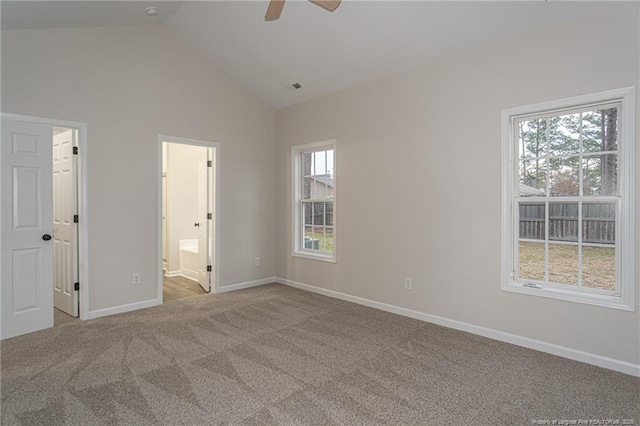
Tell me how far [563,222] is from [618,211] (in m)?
0.39

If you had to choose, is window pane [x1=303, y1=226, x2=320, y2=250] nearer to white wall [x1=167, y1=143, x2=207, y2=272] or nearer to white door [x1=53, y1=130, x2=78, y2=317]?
white wall [x1=167, y1=143, x2=207, y2=272]

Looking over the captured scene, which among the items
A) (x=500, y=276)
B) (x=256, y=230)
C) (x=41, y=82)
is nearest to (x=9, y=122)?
(x=41, y=82)

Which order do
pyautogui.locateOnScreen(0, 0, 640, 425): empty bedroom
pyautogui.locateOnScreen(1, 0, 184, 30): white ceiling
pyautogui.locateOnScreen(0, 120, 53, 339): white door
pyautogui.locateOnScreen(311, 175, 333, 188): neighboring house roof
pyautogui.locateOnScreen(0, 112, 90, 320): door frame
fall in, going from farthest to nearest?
1. pyautogui.locateOnScreen(311, 175, 333, 188): neighboring house roof
2. pyautogui.locateOnScreen(0, 112, 90, 320): door frame
3. pyautogui.locateOnScreen(0, 120, 53, 339): white door
4. pyautogui.locateOnScreen(1, 0, 184, 30): white ceiling
5. pyautogui.locateOnScreen(0, 0, 640, 425): empty bedroom

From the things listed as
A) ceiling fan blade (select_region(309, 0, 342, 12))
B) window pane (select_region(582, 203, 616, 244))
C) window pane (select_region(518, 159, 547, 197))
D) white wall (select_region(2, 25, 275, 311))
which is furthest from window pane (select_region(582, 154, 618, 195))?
white wall (select_region(2, 25, 275, 311))

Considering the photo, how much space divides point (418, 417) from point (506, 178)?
7.49ft

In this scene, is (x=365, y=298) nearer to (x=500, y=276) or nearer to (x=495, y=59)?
(x=500, y=276)

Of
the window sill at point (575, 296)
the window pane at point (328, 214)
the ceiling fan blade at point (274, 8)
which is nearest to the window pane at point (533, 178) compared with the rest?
the window sill at point (575, 296)

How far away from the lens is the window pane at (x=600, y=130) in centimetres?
283

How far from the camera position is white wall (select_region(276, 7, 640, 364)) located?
2.82 m

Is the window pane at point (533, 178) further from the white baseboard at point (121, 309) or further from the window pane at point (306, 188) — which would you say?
the white baseboard at point (121, 309)

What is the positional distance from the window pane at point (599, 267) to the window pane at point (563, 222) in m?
0.16

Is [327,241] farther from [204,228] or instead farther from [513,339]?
[513,339]

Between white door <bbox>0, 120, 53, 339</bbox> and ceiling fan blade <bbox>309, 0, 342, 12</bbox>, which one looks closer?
ceiling fan blade <bbox>309, 0, 342, 12</bbox>

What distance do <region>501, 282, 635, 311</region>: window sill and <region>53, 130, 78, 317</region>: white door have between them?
4.56 metres
